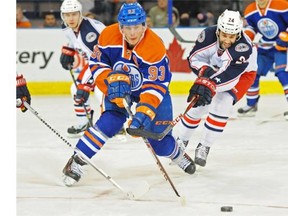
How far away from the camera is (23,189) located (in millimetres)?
3639

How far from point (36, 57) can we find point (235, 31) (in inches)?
158

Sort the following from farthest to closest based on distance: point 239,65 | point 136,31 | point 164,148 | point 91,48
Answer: point 91,48, point 239,65, point 164,148, point 136,31

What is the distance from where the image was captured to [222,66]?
4066 millimetres

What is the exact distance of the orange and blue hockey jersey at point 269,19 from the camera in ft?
19.3

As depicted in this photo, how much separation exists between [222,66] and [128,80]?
2.63 ft

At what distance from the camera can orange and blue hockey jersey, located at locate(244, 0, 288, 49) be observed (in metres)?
5.88

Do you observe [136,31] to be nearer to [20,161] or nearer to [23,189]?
[23,189]

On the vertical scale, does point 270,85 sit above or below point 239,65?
below

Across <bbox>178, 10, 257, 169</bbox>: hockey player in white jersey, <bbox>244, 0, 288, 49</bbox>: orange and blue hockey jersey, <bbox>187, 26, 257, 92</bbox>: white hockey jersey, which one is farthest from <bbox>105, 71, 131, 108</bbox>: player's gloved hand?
<bbox>244, 0, 288, 49</bbox>: orange and blue hockey jersey

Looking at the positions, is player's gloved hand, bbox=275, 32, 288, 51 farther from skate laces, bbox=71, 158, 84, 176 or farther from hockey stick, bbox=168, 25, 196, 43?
skate laces, bbox=71, 158, 84, 176

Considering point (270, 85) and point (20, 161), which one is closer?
point (20, 161)

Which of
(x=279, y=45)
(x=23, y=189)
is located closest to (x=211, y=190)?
(x=23, y=189)

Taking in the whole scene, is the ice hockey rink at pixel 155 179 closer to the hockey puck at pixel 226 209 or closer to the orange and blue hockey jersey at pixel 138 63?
the hockey puck at pixel 226 209

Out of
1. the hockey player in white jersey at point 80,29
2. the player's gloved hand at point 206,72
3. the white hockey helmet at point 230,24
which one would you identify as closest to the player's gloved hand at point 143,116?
the player's gloved hand at point 206,72
